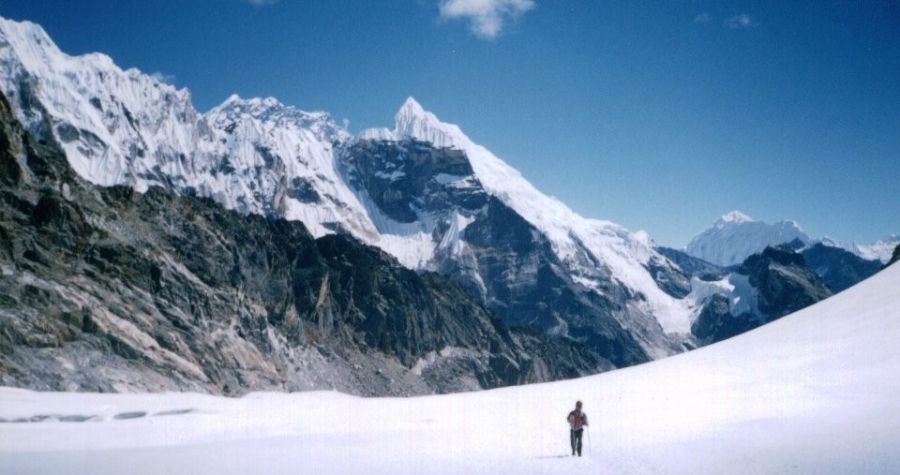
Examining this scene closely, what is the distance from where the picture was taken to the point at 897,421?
14891 mm

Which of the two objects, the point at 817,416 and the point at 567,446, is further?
the point at 567,446

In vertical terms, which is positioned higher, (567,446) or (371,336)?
(371,336)

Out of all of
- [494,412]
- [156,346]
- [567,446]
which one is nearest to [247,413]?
[494,412]

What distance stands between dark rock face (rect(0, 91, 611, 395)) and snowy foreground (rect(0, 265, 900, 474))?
57.9 meters

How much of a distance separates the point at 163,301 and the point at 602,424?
10714 centimetres

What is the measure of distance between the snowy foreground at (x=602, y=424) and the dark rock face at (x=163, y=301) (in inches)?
2281

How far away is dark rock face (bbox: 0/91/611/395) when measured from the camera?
8300cm

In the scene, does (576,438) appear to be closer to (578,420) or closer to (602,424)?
(578,420)

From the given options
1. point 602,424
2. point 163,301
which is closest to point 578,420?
point 602,424

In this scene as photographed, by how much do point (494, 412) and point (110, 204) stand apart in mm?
122690

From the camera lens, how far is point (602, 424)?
2275 centimetres

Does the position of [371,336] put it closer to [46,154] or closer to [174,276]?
[174,276]

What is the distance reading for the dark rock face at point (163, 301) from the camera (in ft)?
272

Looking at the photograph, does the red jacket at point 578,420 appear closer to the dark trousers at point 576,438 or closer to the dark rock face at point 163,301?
the dark trousers at point 576,438
